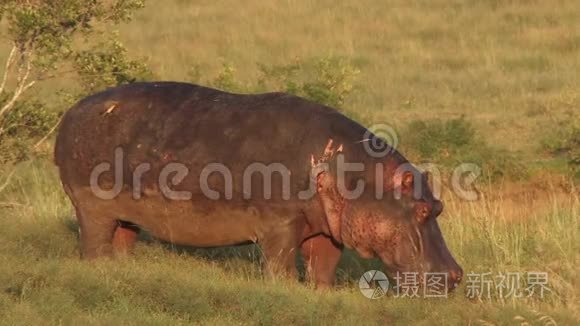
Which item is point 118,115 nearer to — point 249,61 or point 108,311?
point 108,311

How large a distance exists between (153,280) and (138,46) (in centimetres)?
1521

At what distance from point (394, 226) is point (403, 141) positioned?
796 cm

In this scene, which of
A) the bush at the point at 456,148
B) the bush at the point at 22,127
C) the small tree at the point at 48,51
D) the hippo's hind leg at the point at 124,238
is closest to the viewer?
the hippo's hind leg at the point at 124,238

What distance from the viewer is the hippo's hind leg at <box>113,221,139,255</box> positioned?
938 cm

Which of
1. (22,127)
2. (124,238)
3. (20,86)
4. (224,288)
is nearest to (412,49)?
(22,127)

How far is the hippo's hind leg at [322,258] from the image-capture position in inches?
336

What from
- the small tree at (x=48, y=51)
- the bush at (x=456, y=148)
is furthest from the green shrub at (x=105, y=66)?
the bush at (x=456, y=148)

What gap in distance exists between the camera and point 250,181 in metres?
8.29

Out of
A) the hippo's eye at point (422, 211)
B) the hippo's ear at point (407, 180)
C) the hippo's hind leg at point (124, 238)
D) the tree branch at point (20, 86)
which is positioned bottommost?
the hippo's hind leg at point (124, 238)

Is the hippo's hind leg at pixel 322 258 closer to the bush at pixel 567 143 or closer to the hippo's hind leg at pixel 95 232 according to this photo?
the hippo's hind leg at pixel 95 232

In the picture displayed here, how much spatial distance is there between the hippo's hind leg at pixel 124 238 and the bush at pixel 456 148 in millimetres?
5888

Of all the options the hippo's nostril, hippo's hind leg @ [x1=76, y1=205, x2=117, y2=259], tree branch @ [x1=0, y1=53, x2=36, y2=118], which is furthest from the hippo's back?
tree branch @ [x1=0, y1=53, x2=36, y2=118]

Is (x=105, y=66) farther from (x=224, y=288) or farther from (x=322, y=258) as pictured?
(x=224, y=288)

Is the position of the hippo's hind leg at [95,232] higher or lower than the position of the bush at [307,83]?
lower
